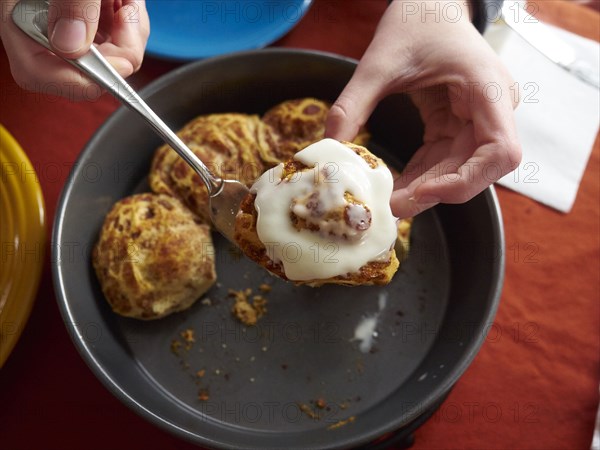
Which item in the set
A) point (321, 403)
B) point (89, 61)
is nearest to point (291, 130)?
point (89, 61)

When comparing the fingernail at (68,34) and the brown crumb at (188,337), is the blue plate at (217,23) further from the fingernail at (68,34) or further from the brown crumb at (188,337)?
the brown crumb at (188,337)

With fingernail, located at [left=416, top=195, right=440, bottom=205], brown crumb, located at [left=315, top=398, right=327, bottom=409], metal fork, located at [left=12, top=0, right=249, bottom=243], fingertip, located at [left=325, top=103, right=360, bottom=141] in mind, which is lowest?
brown crumb, located at [left=315, top=398, right=327, bottom=409]

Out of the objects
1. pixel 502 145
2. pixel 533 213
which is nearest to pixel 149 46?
pixel 502 145

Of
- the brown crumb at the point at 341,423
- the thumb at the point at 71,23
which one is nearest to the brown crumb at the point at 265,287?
the brown crumb at the point at 341,423

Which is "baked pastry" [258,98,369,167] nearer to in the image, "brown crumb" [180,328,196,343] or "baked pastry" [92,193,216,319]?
"baked pastry" [92,193,216,319]

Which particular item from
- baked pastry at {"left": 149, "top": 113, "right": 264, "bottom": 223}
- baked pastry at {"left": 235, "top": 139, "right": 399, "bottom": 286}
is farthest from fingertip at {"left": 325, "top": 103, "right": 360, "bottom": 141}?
baked pastry at {"left": 149, "top": 113, "right": 264, "bottom": 223}
